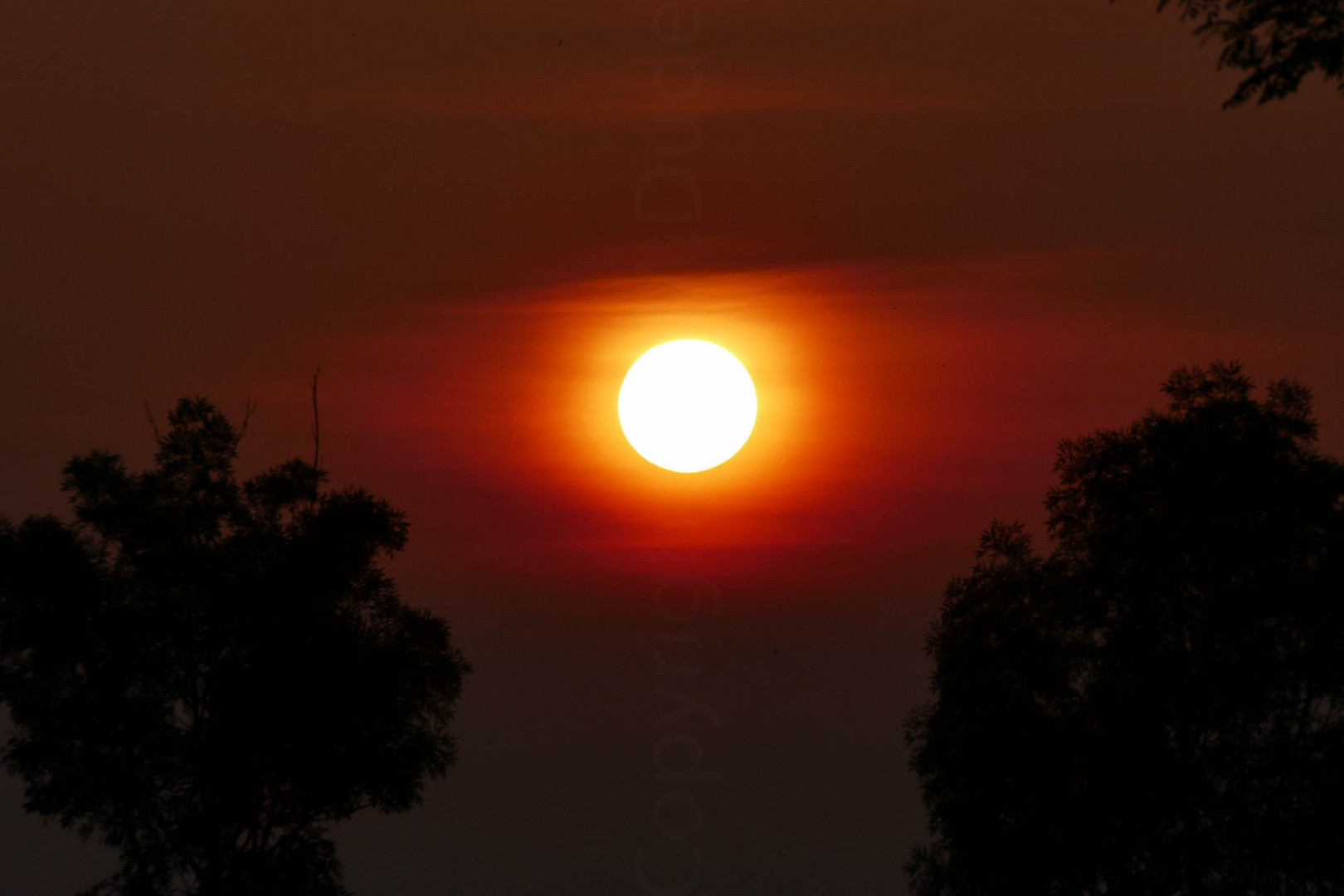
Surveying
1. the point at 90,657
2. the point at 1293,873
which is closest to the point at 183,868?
the point at 90,657

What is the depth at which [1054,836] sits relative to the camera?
39.7m

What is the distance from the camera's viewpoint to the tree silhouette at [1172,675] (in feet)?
125

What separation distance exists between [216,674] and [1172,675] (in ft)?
89.5

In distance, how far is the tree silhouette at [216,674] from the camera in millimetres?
40000

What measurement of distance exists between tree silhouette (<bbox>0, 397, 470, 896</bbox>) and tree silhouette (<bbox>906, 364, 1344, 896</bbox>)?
16692 millimetres

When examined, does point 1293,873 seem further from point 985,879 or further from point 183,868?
point 183,868

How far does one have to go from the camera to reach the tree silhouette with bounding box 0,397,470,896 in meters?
40.0

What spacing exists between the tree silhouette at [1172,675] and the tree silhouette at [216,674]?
1669 centimetres

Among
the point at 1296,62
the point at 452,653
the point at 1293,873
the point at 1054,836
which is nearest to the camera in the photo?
the point at 1296,62

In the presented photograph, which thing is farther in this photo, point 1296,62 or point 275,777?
point 275,777

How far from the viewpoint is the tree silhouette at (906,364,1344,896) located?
125ft

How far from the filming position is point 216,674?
41062 mm

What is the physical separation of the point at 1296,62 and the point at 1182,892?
25.6 meters

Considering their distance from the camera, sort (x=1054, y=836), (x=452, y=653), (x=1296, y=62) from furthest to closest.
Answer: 1. (x=452, y=653)
2. (x=1054, y=836)
3. (x=1296, y=62)
